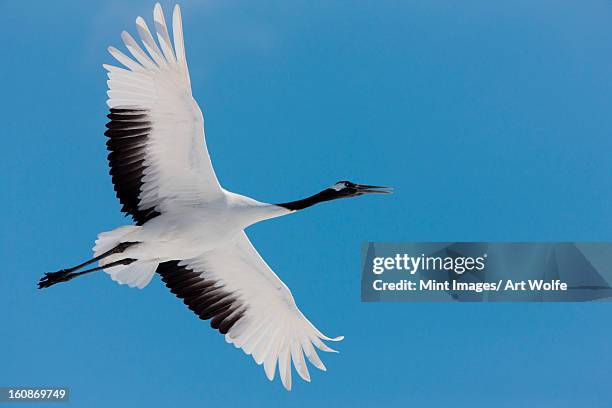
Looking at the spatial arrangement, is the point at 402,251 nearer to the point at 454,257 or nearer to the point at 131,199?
the point at 454,257

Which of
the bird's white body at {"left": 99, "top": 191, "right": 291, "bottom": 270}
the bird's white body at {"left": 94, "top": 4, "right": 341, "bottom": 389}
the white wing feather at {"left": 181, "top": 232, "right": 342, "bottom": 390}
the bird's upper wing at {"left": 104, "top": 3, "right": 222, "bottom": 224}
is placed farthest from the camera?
the white wing feather at {"left": 181, "top": 232, "right": 342, "bottom": 390}

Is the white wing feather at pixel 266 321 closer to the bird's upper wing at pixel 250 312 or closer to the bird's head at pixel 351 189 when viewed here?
the bird's upper wing at pixel 250 312

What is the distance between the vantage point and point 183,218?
15219mm

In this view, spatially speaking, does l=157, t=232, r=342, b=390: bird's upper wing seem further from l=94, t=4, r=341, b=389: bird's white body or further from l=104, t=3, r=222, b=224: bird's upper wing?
l=104, t=3, r=222, b=224: bird's upper wing

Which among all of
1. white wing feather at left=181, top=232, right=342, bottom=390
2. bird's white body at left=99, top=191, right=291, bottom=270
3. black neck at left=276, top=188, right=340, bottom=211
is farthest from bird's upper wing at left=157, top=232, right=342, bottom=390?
black neck at left=276, top=188, right=340, bottom=211

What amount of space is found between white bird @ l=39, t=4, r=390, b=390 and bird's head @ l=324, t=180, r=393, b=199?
0.04ft

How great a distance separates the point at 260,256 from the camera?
637 inches

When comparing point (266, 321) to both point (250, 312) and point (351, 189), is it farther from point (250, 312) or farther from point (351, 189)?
point (351, 189)

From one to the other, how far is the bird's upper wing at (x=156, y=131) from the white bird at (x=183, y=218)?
0.01 m

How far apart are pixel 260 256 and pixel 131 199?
1990 mm

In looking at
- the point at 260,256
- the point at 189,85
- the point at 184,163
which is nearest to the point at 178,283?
the point at 260,256

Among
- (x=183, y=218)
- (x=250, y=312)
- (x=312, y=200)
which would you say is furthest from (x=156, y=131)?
(x=250, y=312)

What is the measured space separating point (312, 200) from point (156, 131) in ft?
7.39

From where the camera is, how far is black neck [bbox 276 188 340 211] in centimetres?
1512
